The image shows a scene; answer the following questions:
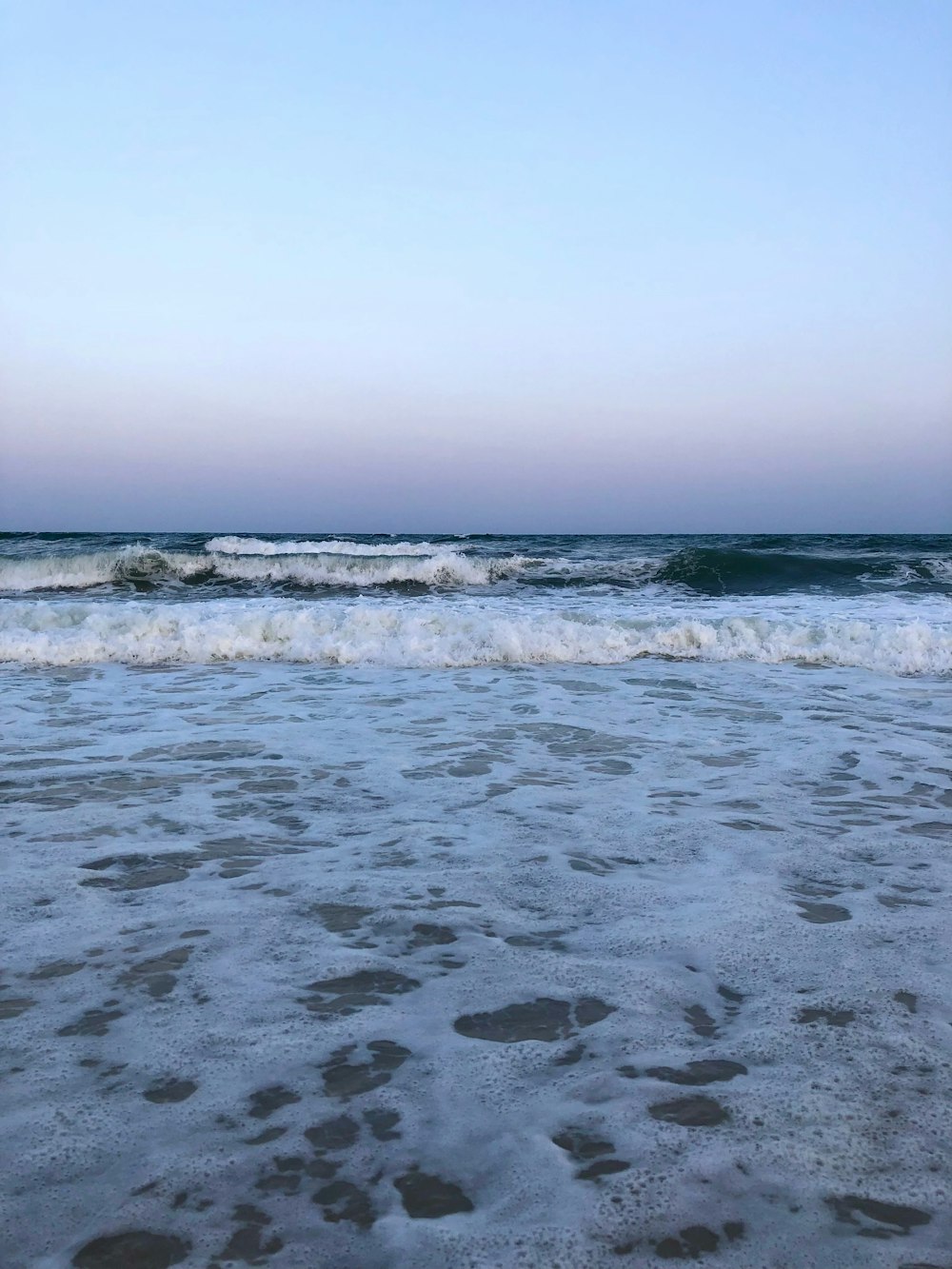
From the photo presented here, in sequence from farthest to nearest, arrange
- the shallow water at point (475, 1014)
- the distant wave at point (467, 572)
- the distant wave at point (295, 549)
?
the distant wave at point (295, 549), the distant wave at point (467, 572), the shallow water at point (475, 1014)

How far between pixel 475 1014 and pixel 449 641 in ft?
23.6

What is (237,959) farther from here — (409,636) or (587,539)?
(587,539)

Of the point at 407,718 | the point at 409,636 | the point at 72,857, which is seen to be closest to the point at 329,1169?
the point at 72,857

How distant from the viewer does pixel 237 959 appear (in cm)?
249

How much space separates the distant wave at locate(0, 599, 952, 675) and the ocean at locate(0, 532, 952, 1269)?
2.59 m

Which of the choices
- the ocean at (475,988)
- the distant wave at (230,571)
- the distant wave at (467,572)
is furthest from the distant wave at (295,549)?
the ocean at (475,988)

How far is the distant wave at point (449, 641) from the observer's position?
8.91m

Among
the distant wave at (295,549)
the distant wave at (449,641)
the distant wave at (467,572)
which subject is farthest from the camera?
the distant wave at (295,549)

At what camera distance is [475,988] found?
2336 millimetres

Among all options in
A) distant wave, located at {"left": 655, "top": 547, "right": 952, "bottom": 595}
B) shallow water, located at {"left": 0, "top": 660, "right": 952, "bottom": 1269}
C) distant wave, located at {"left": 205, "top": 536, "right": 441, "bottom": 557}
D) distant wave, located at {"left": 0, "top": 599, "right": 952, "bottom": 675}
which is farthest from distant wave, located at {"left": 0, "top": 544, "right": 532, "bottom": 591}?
shallow water, located at {"left": 0, "top": 660, "right": 952, "bottom": 1269}

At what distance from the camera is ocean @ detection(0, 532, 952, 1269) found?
153cm

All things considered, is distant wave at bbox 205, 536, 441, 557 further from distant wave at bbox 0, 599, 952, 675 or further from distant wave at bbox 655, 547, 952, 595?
distant wave at bbox 0, 599, 952, 675

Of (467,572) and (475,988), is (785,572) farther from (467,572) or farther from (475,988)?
(475,988)

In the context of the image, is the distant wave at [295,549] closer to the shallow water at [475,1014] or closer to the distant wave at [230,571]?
the distant wave at [230,571]
